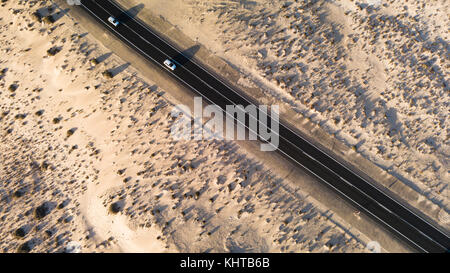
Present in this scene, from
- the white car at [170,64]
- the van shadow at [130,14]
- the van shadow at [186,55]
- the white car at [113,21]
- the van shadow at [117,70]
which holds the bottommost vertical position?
the van shadow at [117,70]

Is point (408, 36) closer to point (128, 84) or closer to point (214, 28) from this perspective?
point (214, 28)

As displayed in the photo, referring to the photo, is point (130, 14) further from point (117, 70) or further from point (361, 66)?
point (361, 66)

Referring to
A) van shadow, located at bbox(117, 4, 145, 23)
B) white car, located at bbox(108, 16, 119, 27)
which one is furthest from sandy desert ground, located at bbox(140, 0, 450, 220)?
white car, located at bbox(108, 16, 119, 27)

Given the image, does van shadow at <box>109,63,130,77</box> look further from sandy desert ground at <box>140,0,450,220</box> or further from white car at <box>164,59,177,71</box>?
sandy desert ground at <box>140,0,450,220</box>

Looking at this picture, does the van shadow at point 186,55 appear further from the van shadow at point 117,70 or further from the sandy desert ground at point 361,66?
the van shadow at point 117,70

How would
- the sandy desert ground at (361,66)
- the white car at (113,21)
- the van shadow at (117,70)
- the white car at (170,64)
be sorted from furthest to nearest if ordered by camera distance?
the white car at (113,21) → the van shadow at (117,70) → the white car at (170,64) → the sandy desert ground at (361,66)

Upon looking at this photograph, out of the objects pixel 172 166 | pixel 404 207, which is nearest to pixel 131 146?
pixel 172 166

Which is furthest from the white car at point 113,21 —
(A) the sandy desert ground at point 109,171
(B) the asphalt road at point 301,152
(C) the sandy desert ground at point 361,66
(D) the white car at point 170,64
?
(C) the sandy desert ground at point 361,66
